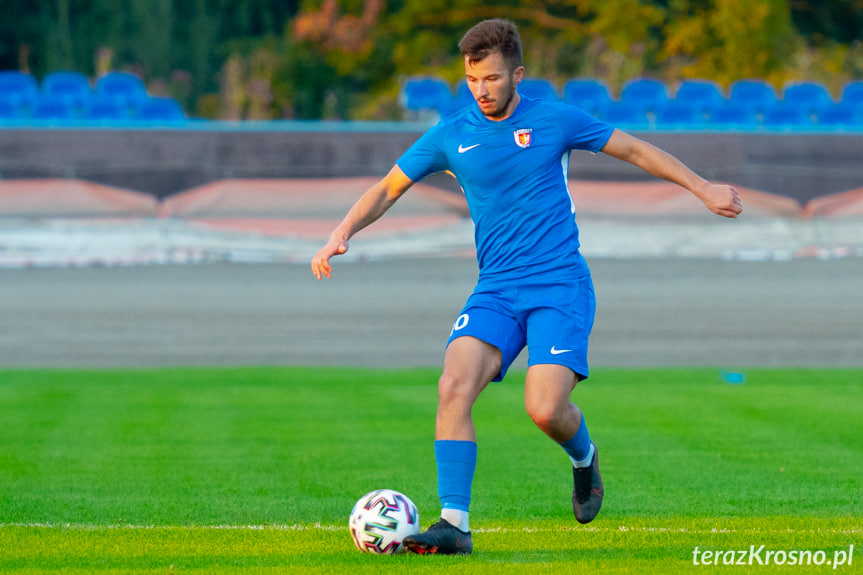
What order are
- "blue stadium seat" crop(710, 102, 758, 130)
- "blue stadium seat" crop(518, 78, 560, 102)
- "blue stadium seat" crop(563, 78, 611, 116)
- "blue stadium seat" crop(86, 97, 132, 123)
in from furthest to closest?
"blue stadium seat" crop(710, 102, 758, 130) < "blue stadium seat" crop(563, 78, 611, 116) < "blue stadium seat" crop(518, 78, 560, 102) < "blue stadium seat" crop(86, 97, 132, 123)

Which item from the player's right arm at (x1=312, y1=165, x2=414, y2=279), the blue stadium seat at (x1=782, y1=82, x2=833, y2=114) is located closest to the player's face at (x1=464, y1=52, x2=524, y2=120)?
the player's right arm at (x1=312, y1=165, x2=414, y2=279)

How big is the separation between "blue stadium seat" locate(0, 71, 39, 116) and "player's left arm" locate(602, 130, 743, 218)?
49.3 ft

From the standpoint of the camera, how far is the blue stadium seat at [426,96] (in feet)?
63.4

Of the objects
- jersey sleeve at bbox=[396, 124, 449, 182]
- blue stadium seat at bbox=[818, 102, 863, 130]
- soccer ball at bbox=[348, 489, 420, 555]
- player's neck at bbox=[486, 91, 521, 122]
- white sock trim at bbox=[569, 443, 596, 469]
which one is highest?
blue stadium seat at bbox=[818, 102, 863, 130]

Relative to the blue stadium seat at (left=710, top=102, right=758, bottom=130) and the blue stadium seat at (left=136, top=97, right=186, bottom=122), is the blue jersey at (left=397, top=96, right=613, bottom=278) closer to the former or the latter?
the blue stadium seat at (left=136, top=97, right=186, bottom=122)

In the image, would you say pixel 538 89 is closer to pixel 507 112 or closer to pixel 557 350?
pixel 507 112

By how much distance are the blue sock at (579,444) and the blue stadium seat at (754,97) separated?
15119 millimetres

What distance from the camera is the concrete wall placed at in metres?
15.0

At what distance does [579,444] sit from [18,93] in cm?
1558

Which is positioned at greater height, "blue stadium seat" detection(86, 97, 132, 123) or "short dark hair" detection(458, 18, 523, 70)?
"blue stadium seat" detection(86, 97, 132, 123)

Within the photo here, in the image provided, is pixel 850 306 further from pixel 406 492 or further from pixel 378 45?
pixel 378 45

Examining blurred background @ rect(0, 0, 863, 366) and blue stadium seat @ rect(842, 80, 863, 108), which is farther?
blue stadium seat @ rect(842, 80, 863, 108)


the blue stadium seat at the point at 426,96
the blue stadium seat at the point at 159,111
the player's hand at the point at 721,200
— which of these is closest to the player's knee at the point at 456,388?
the player's hand at the point at 721,200

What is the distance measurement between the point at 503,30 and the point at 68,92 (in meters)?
16.1
